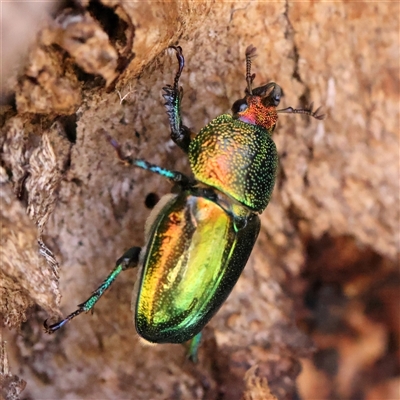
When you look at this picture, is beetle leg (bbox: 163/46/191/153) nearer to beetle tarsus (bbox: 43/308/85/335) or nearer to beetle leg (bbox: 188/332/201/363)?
beetle tarsus (bbox: 43/308/85/335)

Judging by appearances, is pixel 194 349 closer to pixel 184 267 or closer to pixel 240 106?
pixel 184 267

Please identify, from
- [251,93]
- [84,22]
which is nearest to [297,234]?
[251,93]

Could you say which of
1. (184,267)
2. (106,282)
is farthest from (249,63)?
(106,282)

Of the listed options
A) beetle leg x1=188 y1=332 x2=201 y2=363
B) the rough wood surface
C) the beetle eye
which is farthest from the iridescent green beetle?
beetle leg x1=188 y1=332 x2=201 y2=363

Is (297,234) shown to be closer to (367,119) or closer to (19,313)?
(367,119)

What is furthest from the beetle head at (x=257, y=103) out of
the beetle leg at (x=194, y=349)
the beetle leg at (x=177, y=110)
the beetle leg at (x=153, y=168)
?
the beetle leg at (x=194, y=349)

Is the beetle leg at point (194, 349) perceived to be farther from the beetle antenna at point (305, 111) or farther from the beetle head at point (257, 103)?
the beetle antenna at point (305, 111)
